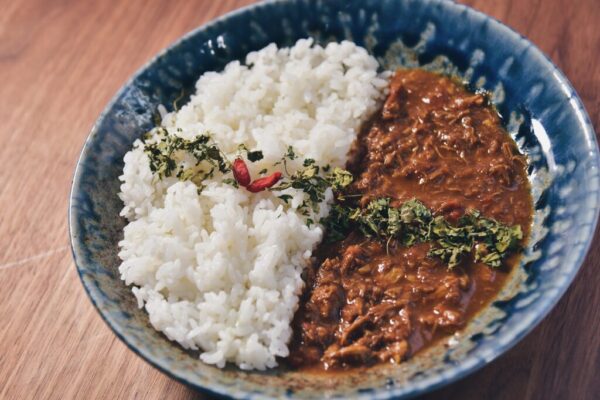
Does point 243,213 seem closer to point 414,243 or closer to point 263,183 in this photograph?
point 263,183

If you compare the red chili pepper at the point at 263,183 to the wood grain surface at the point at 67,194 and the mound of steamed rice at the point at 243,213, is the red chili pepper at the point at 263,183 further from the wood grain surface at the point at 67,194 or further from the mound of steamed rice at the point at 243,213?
the wood grain surface at the point at 67,194

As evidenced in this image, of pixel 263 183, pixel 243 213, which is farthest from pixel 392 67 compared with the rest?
pixel 243 213

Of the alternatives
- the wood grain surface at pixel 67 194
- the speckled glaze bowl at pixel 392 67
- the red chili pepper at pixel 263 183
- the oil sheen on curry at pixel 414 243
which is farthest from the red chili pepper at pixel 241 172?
the wood grain surface at pixel 67 194

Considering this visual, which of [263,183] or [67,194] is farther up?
[263,183]

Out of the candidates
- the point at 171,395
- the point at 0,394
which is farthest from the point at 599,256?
the point at 0,394

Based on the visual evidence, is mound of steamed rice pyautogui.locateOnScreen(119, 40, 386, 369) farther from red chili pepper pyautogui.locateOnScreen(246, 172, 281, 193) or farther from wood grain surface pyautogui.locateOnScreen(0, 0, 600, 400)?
wood grain surface pyautogui.locateOnScreen(0, 0, 600, 400)

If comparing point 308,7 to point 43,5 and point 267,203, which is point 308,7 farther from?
point 43,5

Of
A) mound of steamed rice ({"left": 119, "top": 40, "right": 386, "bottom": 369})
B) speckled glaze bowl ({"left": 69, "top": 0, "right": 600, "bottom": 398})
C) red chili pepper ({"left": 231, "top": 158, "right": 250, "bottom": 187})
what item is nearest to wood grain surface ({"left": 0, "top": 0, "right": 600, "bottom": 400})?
speckled glaze bowl ({"left": 69, "top": 0, "right": 600, "bottom": 398})
